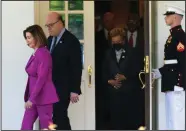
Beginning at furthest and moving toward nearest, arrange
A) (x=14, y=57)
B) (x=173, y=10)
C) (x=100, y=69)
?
(x=100, y=69)
(x=14, y=57)
(x=173, y=10)

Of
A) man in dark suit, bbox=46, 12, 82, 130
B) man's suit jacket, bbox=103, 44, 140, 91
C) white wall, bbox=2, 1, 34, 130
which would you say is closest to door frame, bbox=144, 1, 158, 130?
man's suit jacket, bbox=103, 44, 140, 91

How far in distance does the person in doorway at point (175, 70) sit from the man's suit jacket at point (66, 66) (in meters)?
0.92

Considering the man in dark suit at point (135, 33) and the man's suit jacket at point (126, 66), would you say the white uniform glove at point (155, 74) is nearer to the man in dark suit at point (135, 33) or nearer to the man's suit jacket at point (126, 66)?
the man's suit jacket at point (126, 66)

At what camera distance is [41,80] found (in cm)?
454

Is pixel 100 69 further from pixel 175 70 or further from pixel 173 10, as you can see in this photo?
pixel 173 10

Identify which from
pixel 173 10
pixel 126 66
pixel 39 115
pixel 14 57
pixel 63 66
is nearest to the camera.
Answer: pixel 39 115

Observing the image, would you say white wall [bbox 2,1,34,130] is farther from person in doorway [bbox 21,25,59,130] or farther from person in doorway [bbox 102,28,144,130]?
person in doorway [bbox 102,28,144,130]

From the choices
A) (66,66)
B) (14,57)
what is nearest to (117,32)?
(66,66)

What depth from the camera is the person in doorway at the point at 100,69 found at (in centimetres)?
604

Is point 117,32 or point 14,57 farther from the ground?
point 117,32

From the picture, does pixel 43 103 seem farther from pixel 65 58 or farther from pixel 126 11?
pixel 126 11

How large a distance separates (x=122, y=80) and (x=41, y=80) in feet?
4.90

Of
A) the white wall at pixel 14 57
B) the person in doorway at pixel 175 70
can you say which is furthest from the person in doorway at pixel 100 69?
the person in doorway at pixel 175 70

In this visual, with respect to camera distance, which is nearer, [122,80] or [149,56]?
[149,56]
